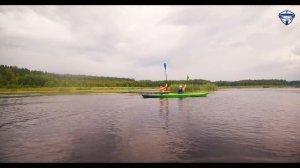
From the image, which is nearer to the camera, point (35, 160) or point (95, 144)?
point (35, 160)

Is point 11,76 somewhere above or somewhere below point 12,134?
above

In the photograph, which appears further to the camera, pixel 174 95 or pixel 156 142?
pixel 174 95

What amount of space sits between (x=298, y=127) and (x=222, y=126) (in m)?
4.66

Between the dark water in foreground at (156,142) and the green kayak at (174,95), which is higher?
the green kayak at (174,95)

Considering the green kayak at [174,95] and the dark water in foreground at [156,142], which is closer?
the dark water in foreground at [156,142]

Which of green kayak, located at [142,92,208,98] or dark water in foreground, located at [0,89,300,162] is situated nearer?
dark water in foreground, located at [0,89,300,162]

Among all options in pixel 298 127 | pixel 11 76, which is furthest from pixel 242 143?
pixel 11 76

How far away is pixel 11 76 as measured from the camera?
94.8m

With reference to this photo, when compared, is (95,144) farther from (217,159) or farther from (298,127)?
(298,127)

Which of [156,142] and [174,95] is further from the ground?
[174,95]

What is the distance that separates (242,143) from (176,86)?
139 ft

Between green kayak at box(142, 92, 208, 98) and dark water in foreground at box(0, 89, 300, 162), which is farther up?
green kayak at box(142, 92, 208, 98)
